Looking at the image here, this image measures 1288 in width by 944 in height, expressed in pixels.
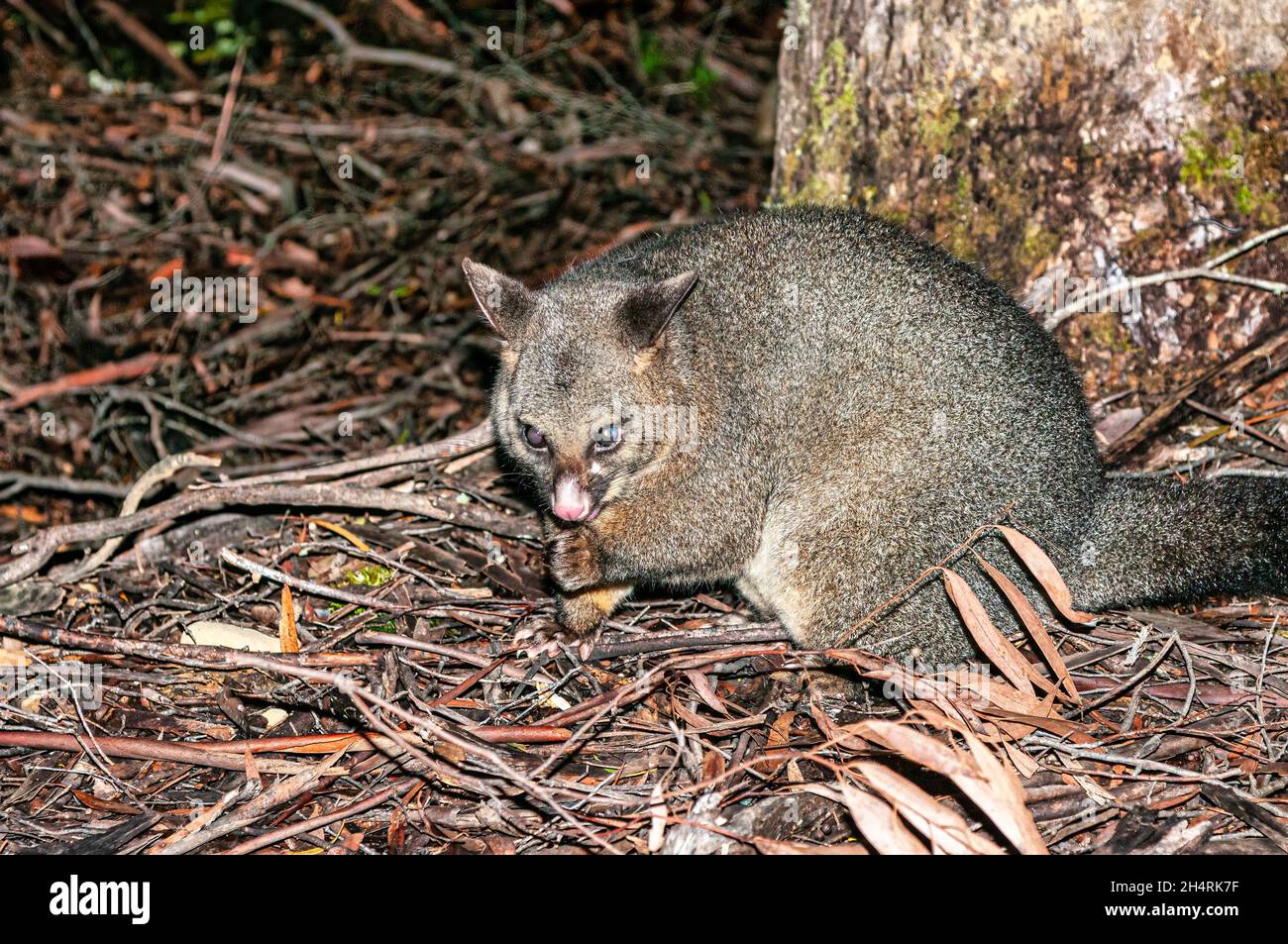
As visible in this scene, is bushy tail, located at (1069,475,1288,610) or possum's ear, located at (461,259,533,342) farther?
possum's ear, located at (461,259,533,342)

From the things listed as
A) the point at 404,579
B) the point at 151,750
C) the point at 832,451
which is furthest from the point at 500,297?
the point at 151,750

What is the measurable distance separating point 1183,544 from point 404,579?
10.3ft

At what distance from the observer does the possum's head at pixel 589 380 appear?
4332mm

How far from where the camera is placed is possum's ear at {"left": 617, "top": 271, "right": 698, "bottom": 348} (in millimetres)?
4254

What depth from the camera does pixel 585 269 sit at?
504 cm

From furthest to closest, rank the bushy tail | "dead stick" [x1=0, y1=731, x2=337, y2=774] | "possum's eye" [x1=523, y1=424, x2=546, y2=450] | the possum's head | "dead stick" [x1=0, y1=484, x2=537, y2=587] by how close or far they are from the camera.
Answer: "dead stick" [x1=0, y1=484, x2=537, y2=587] < "possum's eye" [x1=523, y1=424, x2=546, y2=450] < the possum's head < the bushy tail < "dead stick" [x1=0, y1=731, x2=337, y2=774]

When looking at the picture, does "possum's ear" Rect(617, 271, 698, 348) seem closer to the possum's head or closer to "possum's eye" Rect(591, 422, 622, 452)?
the possum's head

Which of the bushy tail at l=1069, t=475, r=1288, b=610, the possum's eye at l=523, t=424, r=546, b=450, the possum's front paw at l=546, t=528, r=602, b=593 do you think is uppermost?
the possum's eye at l=523, t=424, r=546, b=450

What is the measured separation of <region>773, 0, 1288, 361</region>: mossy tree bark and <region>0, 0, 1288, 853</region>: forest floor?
620mm

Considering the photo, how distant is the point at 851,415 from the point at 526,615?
157 centimetres

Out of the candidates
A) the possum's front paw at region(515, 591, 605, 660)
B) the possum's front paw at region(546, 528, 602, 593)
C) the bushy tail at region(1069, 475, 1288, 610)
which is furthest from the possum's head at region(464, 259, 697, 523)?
the bushy tail at region(1069, 475, 1288, 610)

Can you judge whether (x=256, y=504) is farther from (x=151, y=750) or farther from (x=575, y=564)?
(x=575, y=564)

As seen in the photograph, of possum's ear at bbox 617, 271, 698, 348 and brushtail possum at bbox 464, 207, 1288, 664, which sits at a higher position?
possum's ear at bbox 617, 271, 698, 348

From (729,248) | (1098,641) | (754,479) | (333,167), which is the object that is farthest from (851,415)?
(333,167)
